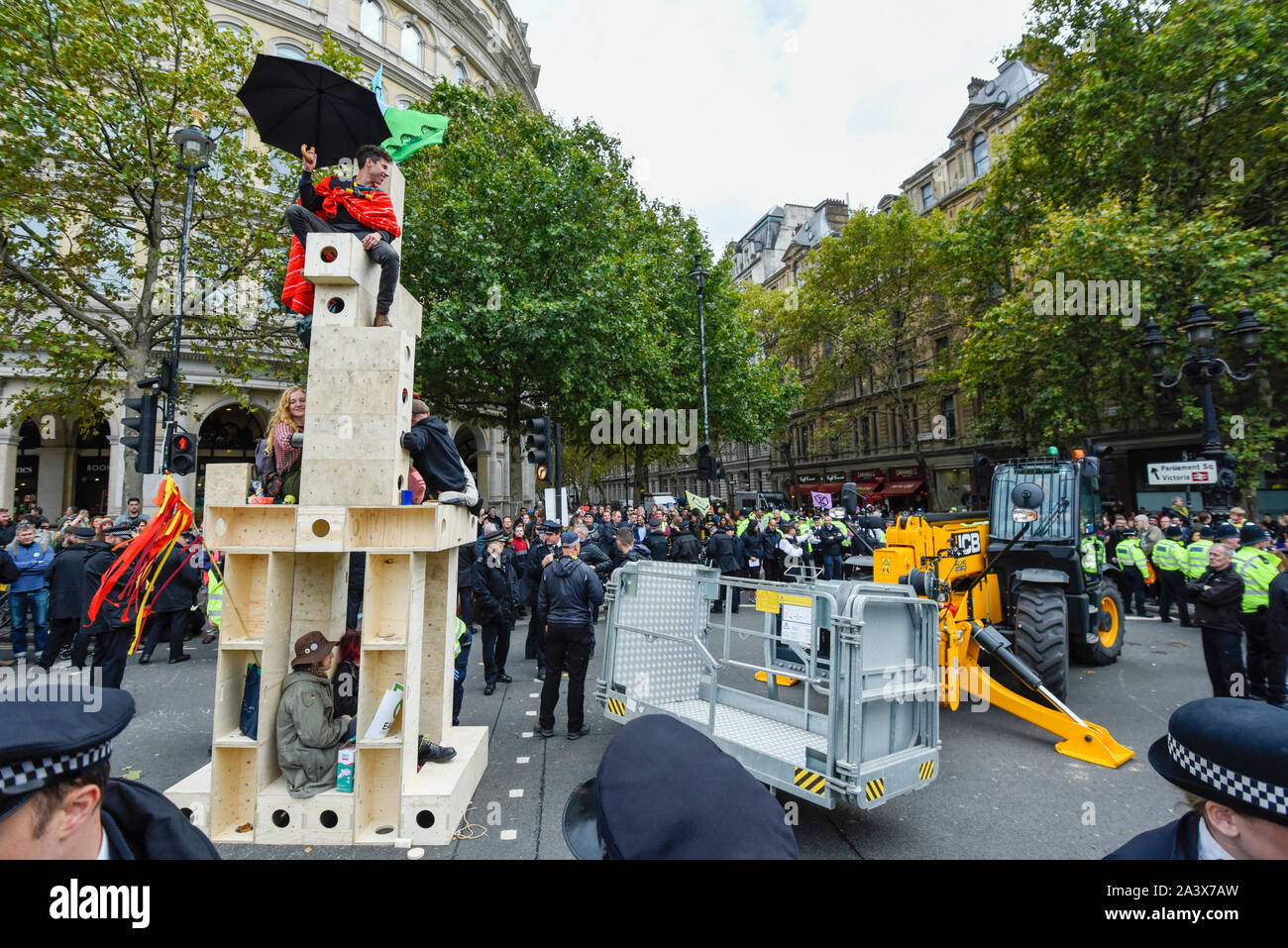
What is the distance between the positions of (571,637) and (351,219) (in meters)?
4.39

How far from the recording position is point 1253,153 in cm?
1717

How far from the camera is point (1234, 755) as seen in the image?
5.04ft

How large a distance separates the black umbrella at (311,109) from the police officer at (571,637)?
4.54 m

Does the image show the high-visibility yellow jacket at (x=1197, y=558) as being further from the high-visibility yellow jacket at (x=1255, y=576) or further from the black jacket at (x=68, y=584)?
the black jacket at (x=68, y=584)

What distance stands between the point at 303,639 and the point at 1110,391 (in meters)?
25.7

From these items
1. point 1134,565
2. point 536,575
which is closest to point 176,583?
point 536,575

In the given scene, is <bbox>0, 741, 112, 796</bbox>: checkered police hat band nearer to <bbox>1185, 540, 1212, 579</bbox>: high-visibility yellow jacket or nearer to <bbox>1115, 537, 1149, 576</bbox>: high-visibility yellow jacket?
<bbox>1185, 540, 1212, 579</bbox>: high-visibility yellow jacket

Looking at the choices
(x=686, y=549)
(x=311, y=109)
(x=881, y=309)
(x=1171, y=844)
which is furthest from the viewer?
(x=881, y=309)

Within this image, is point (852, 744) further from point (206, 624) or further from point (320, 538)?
point (206, 624)

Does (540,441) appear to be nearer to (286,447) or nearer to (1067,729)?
(286,447)

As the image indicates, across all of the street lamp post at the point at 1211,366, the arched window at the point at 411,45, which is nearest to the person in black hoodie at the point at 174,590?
the street lamp post at the point at 1211,366

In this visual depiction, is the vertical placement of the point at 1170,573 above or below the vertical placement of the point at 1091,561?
below

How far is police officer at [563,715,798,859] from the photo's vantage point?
1245mm

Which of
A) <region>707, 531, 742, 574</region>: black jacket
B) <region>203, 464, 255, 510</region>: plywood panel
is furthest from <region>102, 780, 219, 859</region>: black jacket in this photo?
<region>707, 531, 742, 574</region>: black jacket
